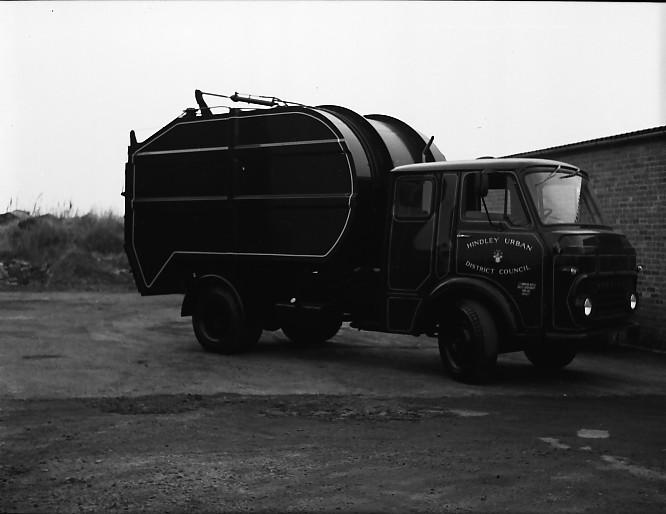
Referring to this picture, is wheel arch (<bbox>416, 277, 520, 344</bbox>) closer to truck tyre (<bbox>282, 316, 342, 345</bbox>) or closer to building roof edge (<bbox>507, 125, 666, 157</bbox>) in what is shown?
truck tyre (<bbox>282, 316, 342, 345</bbox>)

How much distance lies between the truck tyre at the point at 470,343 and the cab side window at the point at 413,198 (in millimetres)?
1234

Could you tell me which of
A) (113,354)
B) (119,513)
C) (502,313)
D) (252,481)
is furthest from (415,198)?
(119,513)

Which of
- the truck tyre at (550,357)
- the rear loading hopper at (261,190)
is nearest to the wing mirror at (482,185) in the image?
the rear loading hopper at (261,190)

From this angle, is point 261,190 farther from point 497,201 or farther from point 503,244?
point 503,244

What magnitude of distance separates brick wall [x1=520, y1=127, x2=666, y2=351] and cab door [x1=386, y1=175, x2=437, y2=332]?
12.0 ft

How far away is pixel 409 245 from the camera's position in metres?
9.84

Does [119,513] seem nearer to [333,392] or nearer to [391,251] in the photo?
[333,392]

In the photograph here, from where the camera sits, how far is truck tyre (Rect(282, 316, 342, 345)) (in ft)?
40.4

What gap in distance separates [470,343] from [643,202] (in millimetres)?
4653

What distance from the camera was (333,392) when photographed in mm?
8805

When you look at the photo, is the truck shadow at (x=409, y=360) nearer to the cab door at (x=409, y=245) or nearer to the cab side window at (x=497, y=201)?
the cab door at (x=409, y=245)

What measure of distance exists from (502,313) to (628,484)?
3.60 metres

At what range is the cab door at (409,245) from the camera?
9.71 metres

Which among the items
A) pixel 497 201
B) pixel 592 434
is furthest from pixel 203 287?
pixel 592 434
